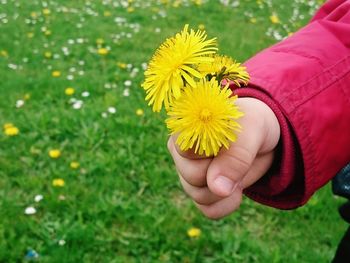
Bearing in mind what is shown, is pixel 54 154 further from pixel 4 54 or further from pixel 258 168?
pixel 258 168

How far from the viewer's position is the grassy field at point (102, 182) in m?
1.92

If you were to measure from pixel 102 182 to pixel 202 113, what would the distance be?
176 cm

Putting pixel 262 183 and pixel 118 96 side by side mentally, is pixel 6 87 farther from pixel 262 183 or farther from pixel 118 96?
pixel 262 183

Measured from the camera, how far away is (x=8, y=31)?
3.97 meters

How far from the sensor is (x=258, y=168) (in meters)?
0.80

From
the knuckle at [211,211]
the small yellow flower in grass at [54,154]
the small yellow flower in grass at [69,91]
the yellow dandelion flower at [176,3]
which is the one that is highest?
the knuckle at [211,211]

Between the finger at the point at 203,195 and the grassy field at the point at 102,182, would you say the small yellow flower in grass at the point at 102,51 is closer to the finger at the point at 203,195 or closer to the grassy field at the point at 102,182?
the grassy field at the point at 102,182

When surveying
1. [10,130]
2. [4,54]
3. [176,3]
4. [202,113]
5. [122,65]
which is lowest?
[176,3]

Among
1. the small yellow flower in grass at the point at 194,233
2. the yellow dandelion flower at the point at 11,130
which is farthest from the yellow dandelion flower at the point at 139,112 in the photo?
the small yellow flower in grass at the point at 194,233

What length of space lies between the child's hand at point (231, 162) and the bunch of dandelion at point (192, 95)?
0.25 ft

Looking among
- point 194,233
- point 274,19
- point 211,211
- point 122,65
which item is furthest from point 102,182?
point 274,19

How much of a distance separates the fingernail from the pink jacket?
173mm

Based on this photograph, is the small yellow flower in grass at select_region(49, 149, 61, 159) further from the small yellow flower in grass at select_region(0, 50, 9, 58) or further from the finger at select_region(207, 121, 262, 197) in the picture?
the finger at select_region(207, 121, 262, 197)

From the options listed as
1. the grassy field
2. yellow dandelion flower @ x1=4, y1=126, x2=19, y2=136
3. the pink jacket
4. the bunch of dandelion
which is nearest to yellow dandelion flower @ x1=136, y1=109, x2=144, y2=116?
the grassy field
